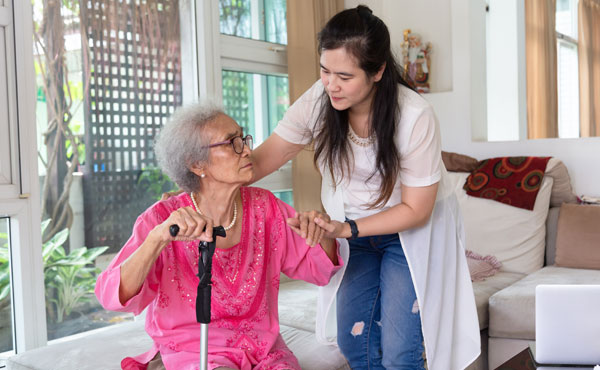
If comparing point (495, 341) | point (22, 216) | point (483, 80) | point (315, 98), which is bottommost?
point (495, 341)

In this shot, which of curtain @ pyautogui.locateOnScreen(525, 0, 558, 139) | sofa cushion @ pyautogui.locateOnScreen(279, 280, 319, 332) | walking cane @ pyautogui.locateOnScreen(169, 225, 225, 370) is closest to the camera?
walking cane @ pyautogui.locateOnScreen(169, 225, 225, 370)

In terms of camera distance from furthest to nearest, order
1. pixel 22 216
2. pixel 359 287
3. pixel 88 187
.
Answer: pixel 88 187 < pixel 22 216 < pixel 359 287

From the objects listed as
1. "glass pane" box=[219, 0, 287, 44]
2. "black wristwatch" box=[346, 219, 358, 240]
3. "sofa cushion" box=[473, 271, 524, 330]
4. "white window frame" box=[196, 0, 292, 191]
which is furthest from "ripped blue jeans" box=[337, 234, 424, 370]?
"glass pane" box=[219, 0, 287, 44]

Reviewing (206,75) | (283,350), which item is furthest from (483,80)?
(283,350)

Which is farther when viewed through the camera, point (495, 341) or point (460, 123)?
point (460, 123)

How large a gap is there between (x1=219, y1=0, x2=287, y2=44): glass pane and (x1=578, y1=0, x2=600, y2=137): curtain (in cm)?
304

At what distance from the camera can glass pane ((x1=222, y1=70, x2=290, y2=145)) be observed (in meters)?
3.54

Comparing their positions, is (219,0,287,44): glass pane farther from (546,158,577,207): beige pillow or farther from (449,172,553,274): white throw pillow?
(546,158,577,207): beige pillow

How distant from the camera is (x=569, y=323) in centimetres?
147

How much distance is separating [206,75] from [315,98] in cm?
159

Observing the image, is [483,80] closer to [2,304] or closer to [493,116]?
[493,116]

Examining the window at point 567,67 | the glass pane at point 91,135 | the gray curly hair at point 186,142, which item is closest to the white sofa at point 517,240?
the gray curly hair at point 186,142

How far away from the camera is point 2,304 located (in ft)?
8.38

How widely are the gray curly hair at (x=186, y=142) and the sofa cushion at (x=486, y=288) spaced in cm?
148
